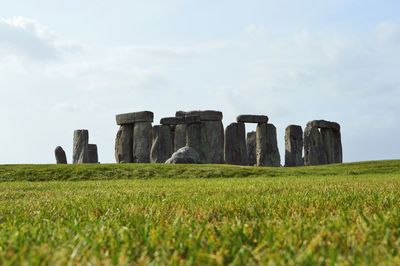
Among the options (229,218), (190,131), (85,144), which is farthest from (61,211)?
(85,144)

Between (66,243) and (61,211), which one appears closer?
(66,243)

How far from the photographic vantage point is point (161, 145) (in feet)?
115

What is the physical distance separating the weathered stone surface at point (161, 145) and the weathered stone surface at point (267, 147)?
569 centimetres

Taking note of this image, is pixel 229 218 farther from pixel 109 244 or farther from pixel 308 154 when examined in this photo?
pixel 308 154

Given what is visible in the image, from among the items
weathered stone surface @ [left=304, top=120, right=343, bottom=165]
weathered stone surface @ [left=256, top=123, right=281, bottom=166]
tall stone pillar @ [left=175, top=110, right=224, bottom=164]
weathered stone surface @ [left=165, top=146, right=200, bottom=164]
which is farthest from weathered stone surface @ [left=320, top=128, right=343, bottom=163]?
weathered stone surface @ [left=165, top=146, right=200, bottom=164]

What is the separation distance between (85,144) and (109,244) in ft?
114

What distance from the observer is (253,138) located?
39625 millimetres

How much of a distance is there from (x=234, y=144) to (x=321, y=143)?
5.85m

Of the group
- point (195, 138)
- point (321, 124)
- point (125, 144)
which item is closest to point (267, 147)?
point (321, 124)

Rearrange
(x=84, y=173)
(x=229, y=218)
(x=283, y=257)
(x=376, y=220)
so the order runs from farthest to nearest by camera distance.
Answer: (x=84, y=173) → (x=229, y=218) → (x=376, y=220) → (x=283, y=257)

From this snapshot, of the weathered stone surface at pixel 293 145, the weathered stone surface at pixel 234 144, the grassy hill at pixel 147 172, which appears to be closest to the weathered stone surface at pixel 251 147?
the weathered stone surface at pixel 293 145

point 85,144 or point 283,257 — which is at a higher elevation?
point 85,144

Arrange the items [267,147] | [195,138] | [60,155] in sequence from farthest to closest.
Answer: [60,155]
[267,147]
[195,138]

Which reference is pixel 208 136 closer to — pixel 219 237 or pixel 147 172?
pixel 147 172
